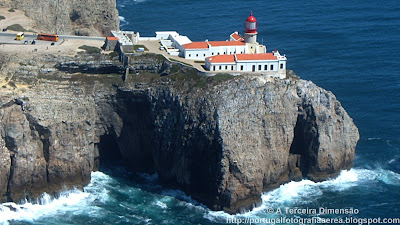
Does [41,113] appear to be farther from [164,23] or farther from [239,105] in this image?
[164,23]

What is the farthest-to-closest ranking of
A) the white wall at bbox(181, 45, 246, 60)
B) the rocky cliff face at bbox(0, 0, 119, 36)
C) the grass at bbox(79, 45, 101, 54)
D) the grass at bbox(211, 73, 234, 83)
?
the rocky cliff face at bbox(0, 0, 119, 36) → the grass at bbox(79, 45, 101, 54) → the white wall at bbox(181, 45, 246, 60) → the grass at bbox(211, 73, 234, 83)

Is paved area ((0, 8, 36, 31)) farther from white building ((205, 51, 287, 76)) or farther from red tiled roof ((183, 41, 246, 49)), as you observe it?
white building ((205, 51, 287, 76))

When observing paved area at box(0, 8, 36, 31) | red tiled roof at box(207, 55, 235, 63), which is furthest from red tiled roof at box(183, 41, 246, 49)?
paved area at box(0, 8, 36, 31)

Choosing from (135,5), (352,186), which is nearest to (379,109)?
(352,186)

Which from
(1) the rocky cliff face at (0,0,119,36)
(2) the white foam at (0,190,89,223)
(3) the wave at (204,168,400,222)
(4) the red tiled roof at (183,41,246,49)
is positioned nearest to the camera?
(2) the white foam at (0,190,89,223)

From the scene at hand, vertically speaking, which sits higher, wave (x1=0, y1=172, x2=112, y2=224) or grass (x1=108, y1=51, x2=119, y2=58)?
grass (x1=108, y1=51, x2=119, y2=58)

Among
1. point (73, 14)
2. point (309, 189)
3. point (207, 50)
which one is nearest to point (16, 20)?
point (73, 14)

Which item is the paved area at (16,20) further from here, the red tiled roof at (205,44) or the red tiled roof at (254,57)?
the red tiled roof at (254,57)

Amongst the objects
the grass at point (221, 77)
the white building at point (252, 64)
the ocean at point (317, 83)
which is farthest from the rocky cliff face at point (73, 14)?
the grass at point (221, 77)
